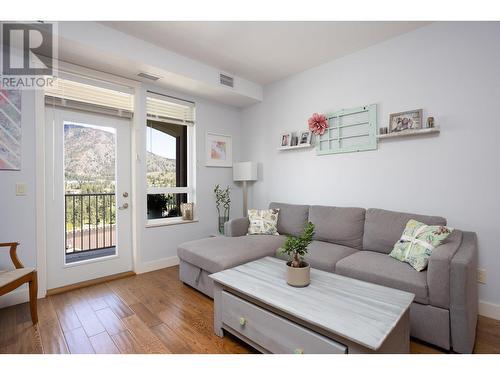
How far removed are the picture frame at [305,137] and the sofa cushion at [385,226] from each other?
123cm

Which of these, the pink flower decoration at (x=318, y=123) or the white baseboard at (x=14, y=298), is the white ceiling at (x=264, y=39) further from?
the white baseboard at (x=14, y=298)

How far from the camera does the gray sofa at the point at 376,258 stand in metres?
1.58

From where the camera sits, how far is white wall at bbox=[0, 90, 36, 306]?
2.27 metres

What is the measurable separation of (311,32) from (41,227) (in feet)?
10.8

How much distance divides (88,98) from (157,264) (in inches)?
84.4

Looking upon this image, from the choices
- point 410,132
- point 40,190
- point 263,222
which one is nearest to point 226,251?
point 263,222

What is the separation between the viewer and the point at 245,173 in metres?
3.85

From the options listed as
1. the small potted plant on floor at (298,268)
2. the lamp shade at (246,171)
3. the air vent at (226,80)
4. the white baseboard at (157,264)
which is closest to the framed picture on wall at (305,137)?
the lamp shade at (246,171)

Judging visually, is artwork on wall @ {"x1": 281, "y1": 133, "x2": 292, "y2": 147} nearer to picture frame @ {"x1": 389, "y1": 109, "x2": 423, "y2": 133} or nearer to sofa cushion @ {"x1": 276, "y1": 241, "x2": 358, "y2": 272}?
picture frame @ {"x1": 389, "y1": 109, "x2": 423, "y2": 133}

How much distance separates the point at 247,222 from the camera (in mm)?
3281

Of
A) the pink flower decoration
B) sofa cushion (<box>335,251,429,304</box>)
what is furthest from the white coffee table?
the pink flower decoration

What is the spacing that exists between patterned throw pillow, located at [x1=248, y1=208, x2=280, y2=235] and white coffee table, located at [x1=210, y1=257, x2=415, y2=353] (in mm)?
1271
